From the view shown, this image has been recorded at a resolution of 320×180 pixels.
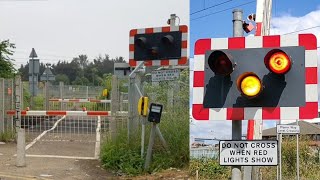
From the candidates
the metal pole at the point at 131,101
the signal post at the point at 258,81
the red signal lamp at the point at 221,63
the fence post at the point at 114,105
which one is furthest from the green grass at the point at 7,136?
the red signal lamp at the point at 221,63

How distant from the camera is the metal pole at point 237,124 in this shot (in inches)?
134

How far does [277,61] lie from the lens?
10.6ft

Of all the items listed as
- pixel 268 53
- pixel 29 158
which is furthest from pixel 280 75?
pixel 29 158

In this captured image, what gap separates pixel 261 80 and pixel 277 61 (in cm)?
16

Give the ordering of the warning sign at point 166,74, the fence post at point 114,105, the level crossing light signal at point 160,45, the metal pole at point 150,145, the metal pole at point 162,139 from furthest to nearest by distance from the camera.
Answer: the fence post at point 114,105
the metal pole at point 162,139
the warning sign at point 166,74
the metal pole at point 150,145
the level crossing light signal at point 160,45

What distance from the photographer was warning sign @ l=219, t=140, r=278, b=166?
11.0 ft

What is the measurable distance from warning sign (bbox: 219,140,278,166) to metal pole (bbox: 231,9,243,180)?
55mm

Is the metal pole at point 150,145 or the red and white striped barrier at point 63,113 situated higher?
the red and white striped barrier at point 63,113

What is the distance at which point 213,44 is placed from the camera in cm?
346

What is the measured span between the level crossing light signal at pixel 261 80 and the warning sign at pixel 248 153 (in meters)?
0.18

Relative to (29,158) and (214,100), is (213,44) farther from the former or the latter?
(29,158)

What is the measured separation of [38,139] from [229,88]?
10647 millimetres

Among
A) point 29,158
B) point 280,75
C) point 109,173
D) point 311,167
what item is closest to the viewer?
point 280,75

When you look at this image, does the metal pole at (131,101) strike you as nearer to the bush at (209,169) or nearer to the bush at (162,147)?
the bush at (162,147)
